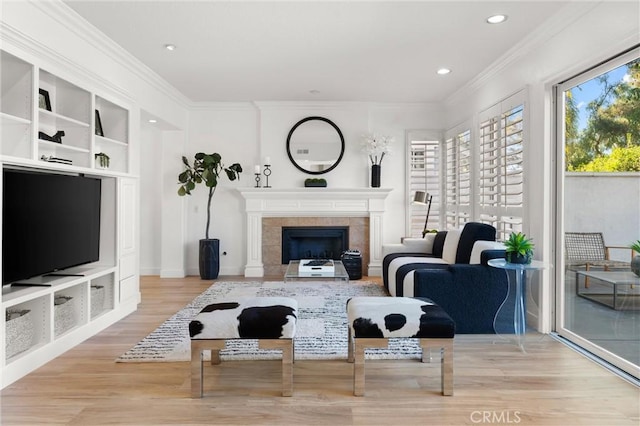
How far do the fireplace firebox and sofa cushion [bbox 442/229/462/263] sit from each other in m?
1.95

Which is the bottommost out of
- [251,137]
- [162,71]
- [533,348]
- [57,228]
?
[533,348]

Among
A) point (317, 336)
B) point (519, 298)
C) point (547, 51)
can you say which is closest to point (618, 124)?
point (547, 51)

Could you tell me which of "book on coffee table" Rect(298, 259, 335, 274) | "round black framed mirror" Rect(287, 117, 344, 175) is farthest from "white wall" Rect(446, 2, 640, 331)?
"round black framed mirror" Rect(287, 117, 344, 175)

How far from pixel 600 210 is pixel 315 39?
8.97 feet

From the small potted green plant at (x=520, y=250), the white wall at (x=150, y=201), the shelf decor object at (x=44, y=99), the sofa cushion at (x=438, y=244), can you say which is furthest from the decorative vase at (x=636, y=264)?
the white wall at (x=150, y=201)

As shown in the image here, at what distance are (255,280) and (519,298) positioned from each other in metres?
3.66

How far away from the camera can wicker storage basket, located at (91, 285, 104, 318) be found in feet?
11.9

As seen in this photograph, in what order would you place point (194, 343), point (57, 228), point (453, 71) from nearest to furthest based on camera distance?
point (194, 343)
point (57, 228)
point (453, 71)

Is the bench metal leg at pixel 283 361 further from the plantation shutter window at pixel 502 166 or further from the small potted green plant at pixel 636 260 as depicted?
the plantation shutter window at pixel 502 166

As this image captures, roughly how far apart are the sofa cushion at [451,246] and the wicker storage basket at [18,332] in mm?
3785

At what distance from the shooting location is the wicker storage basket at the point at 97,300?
11.9 feet

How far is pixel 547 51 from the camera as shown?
3447mm

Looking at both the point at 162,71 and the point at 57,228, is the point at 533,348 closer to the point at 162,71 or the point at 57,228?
the point at 57,228

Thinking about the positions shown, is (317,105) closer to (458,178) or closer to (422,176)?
(422,176)
